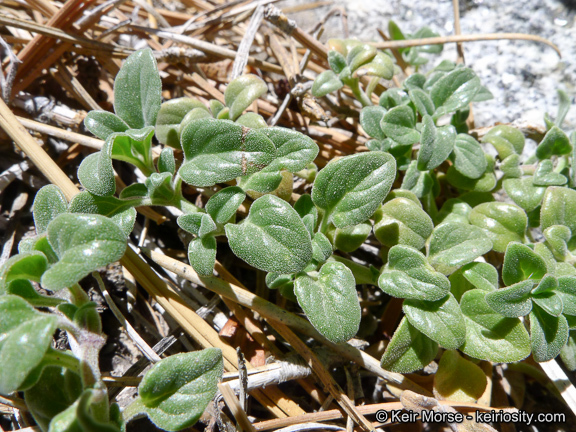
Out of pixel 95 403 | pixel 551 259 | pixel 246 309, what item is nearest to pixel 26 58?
pixel 246 309

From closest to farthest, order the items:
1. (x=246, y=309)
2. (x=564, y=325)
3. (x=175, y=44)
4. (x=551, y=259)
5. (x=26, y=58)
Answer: (x=564, y=325) < (x=551, y=259) < (x=246, y=309) < (x=26, y=58) < (x=175, y=44)

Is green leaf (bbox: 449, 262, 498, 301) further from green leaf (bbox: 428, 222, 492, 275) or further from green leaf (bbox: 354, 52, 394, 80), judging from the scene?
green leaf (bbox: 354, 52, 394, 80)

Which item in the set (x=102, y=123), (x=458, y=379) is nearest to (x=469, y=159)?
(x=458, y=379)

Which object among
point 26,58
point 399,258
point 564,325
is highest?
point 26,58

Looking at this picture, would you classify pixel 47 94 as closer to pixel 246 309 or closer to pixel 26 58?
pixel 26 58

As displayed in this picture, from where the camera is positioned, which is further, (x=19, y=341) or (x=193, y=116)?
(x=193, y=116)

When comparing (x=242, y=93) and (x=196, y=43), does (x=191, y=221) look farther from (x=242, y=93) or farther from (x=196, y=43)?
(x=196, y=43)

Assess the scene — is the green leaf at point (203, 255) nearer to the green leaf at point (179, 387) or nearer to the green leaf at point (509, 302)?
the green leaf at point (179, 387)
